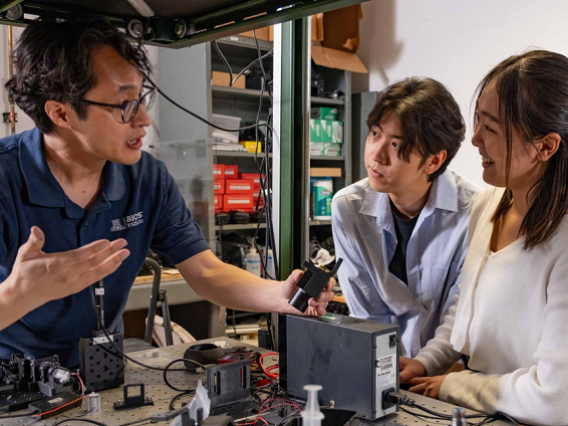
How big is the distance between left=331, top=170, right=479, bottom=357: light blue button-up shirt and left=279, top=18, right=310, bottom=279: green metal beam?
209 mm

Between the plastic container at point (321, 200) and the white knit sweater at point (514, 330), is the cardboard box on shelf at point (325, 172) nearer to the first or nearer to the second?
the plastic container at point (321, 200)

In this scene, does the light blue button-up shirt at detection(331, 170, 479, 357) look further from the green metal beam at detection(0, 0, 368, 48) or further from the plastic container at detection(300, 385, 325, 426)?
the plastic container at detection(300, 385, 325, 426)

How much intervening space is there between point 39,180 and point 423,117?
1078 millimetres

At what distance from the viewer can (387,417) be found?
103 cm

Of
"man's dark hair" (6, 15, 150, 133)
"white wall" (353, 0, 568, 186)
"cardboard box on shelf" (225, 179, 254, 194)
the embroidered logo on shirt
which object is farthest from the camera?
"cardboard box on shelf" (225, 179, 254, 194)

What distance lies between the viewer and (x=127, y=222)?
1.38 metres

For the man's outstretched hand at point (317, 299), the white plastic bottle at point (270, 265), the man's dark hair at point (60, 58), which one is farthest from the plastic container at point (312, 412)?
the white plastic bottle at point (270, 265)

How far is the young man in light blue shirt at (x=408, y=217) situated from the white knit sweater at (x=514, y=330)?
13.5 inches

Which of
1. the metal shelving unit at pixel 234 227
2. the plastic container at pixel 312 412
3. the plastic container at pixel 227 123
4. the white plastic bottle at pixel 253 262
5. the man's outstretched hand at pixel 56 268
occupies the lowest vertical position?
the white plastic bottle at pixel 253 262

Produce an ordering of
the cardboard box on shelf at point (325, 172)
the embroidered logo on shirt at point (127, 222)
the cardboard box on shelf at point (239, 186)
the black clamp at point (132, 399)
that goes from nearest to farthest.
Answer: the black clamp at point (132, 399)
the embroidered logo on shirt at point (127, 222)
the cardboard box on shelf at point (239, 186)
the cardboard box on shelf at point (325, 172)

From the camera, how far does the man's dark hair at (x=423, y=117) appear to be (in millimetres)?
1657

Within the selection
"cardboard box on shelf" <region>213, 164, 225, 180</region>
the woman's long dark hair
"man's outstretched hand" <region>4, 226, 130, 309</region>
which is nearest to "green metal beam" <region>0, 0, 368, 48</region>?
the woman's long dark hair

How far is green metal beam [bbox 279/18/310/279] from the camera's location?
5.12 feet

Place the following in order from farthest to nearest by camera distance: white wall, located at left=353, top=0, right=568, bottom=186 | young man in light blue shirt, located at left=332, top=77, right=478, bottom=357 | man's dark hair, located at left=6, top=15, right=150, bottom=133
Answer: white wall, located at left=353, top=0, right=568, bottom=186 < young man in light blue shirt, located at left=332, top=77, right=478, bottom=357 < man's dark hair, located at left=6, top=15, right=150, bottom=133
